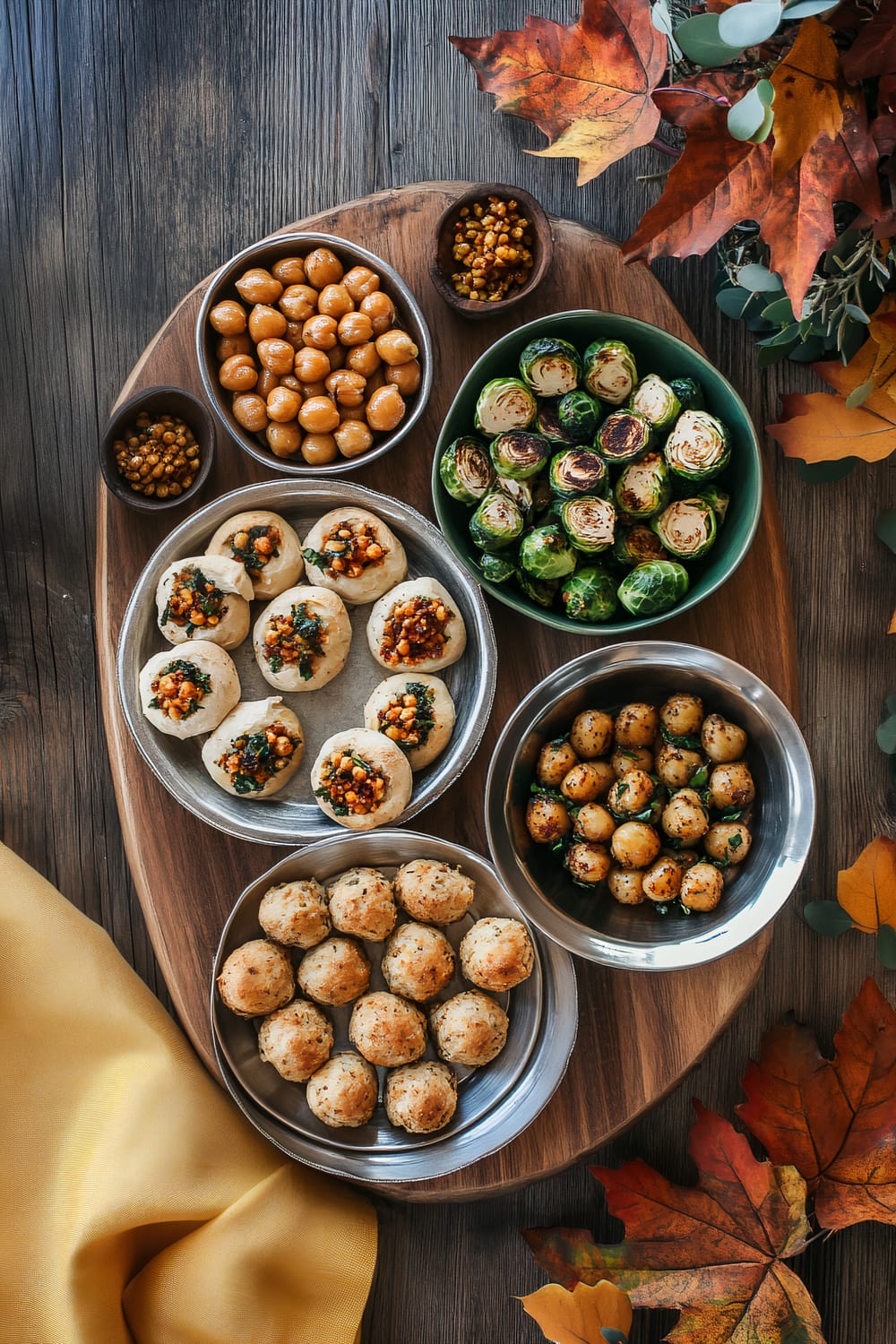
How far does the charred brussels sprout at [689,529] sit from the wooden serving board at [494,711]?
132mm

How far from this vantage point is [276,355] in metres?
1.61

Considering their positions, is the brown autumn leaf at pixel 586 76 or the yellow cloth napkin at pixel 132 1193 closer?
the brown autumn leaf at pixel 586 76

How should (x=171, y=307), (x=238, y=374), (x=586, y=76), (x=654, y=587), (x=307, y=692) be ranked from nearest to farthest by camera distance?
(x=586, y=76) < (x=654, y=587) < (x=238, y=374) < (x=307, y=692) < (x=171, y=307)

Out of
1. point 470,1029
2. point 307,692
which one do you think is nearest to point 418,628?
point 307,692

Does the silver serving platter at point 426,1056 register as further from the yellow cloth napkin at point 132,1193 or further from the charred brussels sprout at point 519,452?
the charred brussels sprout at point 519,452

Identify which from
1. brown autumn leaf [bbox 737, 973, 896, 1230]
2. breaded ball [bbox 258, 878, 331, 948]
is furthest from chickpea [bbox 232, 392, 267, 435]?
brown autumn leaf [bbox 737, 973, 896, 1230]

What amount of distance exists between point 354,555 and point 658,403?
56cm

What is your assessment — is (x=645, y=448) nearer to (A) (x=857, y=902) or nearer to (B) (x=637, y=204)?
(B) (x=637, y=204)

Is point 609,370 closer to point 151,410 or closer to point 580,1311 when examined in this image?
point 151,410

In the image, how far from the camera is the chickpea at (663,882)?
5.04 ft

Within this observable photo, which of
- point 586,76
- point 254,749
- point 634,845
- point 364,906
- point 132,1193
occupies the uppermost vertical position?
point 586,76

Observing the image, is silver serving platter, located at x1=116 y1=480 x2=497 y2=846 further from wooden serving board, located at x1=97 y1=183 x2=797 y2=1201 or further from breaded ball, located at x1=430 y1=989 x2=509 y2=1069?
breaded ball, located at x1=430 y1=989 x2=509 y2=1069

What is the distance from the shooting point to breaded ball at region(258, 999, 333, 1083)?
158cm

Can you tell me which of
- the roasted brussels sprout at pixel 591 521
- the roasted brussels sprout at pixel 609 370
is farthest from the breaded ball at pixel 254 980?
the roasted brussels sprout at pixel 609 370
